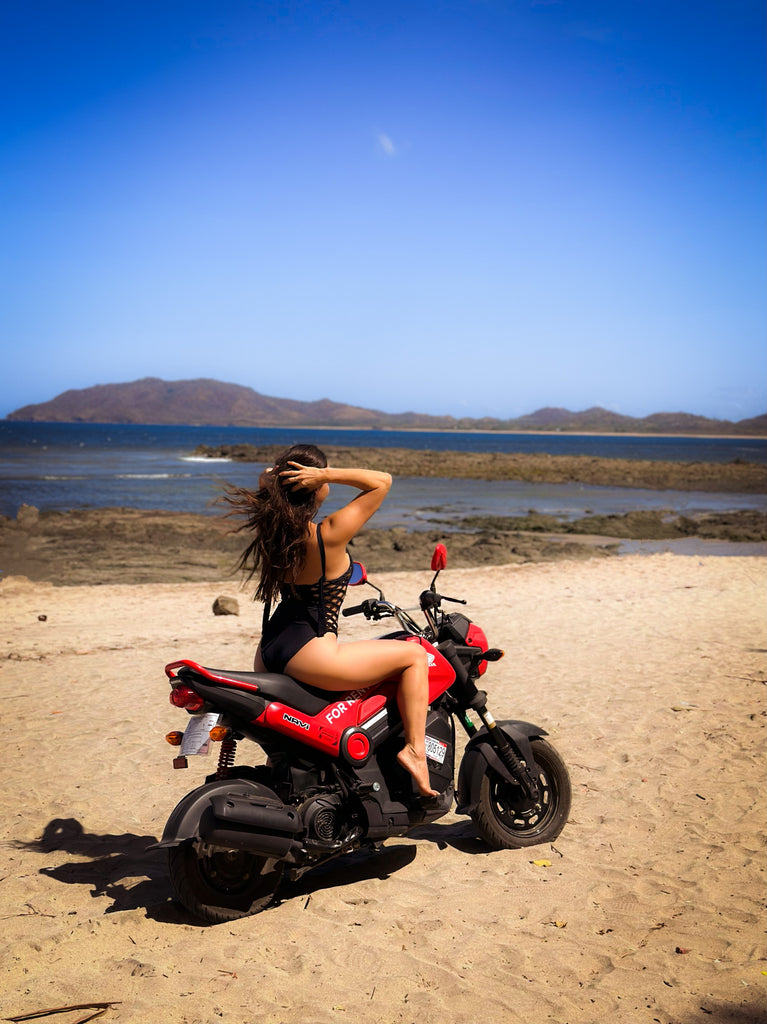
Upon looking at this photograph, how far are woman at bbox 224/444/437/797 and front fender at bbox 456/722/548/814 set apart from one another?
831 millimetres

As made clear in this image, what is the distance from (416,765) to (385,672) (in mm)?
502

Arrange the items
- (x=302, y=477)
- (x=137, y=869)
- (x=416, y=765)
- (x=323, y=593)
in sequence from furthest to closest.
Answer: (x=137, y=869) → (x=416, y=765) → (x=323, y=593) → (x=302, y=477)

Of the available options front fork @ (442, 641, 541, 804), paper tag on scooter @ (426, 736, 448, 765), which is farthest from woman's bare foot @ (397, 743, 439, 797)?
front fork @ (442, 641, 541, 804)

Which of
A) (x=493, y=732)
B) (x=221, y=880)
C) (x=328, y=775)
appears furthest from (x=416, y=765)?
(x=221, y=880)

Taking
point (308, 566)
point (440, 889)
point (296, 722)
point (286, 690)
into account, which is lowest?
point (440, 889)

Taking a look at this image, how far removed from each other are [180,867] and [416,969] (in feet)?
3.60

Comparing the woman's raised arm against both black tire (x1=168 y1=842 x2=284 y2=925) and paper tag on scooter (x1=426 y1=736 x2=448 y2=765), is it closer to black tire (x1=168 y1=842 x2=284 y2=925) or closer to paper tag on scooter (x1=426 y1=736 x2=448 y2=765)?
paper tag on scooter (x1=426 y1=736 x2=448 y2=765)

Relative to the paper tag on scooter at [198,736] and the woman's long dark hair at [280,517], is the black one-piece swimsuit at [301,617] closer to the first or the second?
the woman's long dark hair at [280,517]

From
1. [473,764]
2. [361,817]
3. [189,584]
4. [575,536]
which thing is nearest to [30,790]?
[361,817]

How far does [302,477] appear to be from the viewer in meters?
3.62

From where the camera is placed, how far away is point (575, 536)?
2269 centimetres

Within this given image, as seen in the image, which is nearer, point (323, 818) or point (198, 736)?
point (198, 736)

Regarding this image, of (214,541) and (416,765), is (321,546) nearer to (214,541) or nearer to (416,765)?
(416,765)

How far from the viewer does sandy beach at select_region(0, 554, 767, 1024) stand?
3160mm
